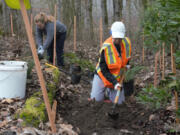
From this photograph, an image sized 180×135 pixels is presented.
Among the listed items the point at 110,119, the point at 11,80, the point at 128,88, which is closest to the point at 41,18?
the point at 11,80

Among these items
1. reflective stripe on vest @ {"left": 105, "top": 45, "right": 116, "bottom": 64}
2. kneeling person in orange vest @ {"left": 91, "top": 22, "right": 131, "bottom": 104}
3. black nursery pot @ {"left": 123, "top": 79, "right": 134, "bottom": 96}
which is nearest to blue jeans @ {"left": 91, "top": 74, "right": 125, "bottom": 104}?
kneeling person in orange vest @ {"left": 91, "top": 22, "right": 131, "bottom": 104}

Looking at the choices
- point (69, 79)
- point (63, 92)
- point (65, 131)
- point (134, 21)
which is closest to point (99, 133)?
point (65, 131)

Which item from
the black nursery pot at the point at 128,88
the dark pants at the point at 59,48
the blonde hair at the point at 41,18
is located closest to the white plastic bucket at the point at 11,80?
the black nursery pot at the point at 128,88

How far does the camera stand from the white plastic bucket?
369cm

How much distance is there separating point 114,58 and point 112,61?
65mm

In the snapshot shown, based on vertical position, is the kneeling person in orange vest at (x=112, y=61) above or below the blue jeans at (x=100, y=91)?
above

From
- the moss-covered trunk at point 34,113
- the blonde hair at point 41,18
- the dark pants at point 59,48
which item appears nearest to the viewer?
the moss-covered trunk at point 34,113

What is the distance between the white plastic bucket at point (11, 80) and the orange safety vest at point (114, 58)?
1451 millimetres

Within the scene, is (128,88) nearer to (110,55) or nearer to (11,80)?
(110,55)

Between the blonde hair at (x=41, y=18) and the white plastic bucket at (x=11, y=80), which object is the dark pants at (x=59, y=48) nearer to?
the blonde hair at (x=41, y=18)

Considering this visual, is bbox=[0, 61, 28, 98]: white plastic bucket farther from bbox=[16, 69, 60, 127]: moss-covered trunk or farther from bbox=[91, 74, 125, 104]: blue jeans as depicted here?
bbox=[91, 74, 125, 104]: blue jeans

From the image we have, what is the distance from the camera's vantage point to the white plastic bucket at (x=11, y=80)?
3.69m

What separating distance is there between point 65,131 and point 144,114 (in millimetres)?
1560

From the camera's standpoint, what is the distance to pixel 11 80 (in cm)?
375
